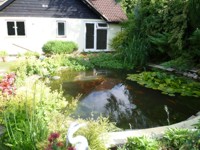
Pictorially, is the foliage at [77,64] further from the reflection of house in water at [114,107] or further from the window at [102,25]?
the window at [102,25]

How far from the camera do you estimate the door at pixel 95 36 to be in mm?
17344

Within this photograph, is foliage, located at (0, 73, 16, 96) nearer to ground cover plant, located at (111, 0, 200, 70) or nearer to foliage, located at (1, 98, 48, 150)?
foliage, located at (1, 98, 48, 150)

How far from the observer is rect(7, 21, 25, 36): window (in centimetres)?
1563

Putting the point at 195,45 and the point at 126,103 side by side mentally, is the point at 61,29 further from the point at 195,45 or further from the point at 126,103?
the point at 126,103

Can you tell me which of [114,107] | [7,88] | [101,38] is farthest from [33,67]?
[101,38]

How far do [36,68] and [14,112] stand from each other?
6077 mm

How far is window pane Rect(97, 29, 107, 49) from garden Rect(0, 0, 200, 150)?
1837mm

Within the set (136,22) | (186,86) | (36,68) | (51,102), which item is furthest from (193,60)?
(51,102)

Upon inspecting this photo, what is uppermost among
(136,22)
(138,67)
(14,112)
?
(136,22)

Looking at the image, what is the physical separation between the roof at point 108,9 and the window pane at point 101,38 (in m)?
1.04

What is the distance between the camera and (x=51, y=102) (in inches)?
194

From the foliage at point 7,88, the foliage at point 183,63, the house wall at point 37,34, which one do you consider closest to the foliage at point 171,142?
the foliage at point 7,88

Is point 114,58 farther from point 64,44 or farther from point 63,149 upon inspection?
point 63,149

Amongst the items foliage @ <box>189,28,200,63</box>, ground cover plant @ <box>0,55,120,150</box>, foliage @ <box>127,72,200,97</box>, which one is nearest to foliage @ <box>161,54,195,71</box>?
foliage @ <box>189,28,200,63</box>
